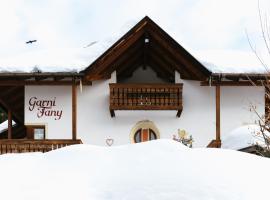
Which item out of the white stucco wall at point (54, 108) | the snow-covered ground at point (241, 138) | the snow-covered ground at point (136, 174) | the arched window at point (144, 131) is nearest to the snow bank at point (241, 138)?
the snow-covered ground at point (241, 138)

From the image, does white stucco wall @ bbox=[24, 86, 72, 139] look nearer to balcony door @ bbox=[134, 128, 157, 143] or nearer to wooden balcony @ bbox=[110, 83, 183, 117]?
wooden balcony @ bbox=[110, 83, 183, 117]

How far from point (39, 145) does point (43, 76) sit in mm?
2166

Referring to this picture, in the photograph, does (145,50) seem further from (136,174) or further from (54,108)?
(136,174)

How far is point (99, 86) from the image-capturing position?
16641 mm

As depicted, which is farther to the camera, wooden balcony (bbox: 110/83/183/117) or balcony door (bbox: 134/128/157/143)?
balcony door (bbox: 134/128/157/143)

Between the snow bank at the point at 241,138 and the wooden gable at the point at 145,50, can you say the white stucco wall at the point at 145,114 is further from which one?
the snow bank at the point at 241,138

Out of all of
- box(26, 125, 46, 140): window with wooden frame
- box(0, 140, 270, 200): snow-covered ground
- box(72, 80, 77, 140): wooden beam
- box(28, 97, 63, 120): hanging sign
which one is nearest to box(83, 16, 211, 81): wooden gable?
box(72, 80, 77, 140): wooden beam

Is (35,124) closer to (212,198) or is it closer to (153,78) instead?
(153,78)

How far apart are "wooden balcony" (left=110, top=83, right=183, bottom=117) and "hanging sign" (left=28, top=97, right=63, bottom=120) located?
185 centimetres

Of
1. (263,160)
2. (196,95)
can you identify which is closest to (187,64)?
(196,95)

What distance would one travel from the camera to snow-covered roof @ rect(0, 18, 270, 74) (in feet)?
51.4

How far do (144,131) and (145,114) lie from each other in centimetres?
58

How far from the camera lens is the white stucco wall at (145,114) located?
1655 cm

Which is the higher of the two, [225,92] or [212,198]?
[225,92]
